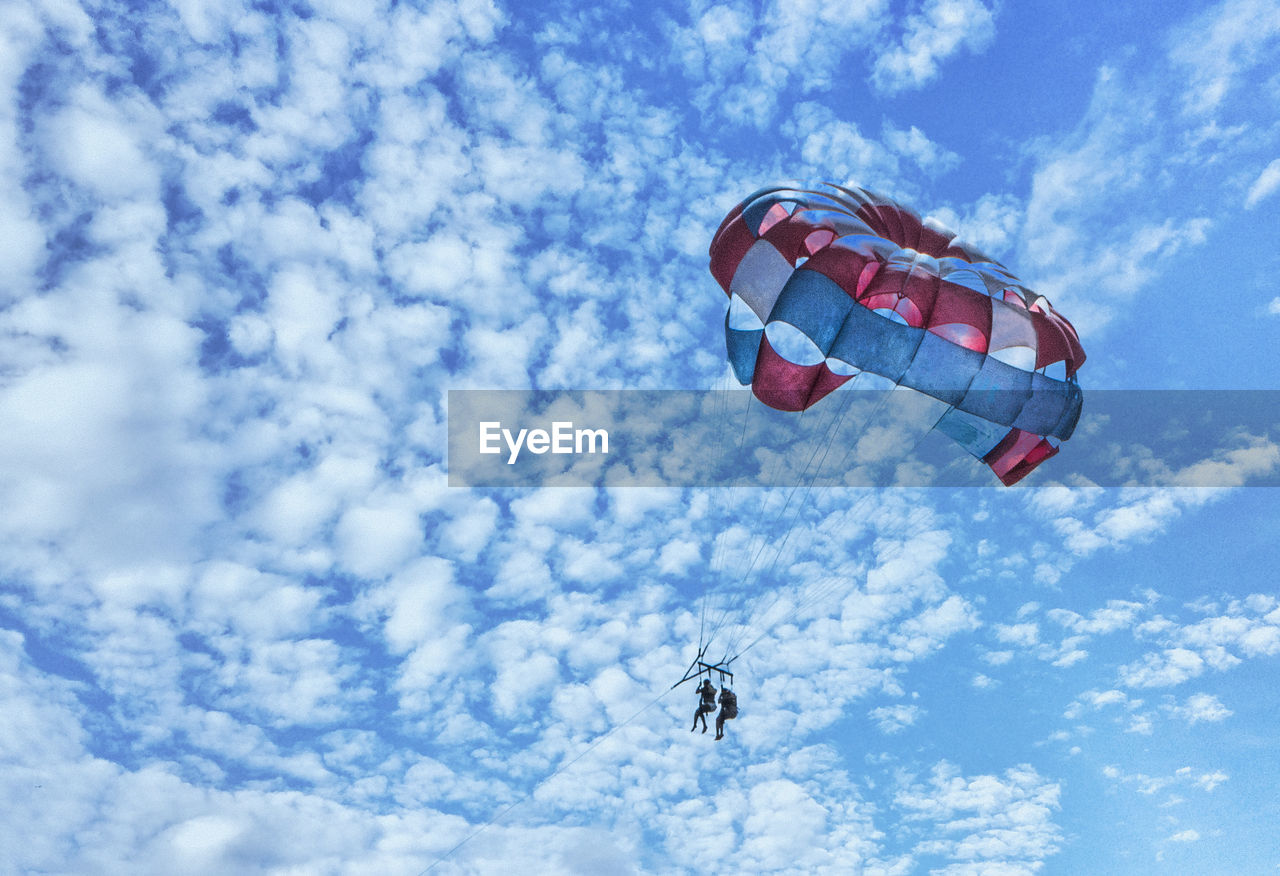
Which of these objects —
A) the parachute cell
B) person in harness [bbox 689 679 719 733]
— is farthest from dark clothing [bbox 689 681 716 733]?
the parachute cell

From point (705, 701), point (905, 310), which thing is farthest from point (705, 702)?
point (905, 310)

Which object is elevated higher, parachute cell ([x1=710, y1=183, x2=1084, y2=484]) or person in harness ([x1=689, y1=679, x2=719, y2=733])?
parachute cell ([x1=710, y1=183, x2=1084, y2=484])

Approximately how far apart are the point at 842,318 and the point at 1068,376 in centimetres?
400

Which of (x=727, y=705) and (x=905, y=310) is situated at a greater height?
(x=905, y=310)

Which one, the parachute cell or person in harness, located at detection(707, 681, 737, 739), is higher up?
the parachute cell

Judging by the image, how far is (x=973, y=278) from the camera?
14930mm

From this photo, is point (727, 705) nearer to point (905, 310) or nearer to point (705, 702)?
point (705, 702)

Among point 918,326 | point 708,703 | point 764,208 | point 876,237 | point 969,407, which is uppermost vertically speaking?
point 764,208

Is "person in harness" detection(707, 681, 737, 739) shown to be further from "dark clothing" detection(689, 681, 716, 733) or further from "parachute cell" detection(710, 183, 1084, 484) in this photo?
"parachute cell" detection(710, 183, 1084, 484)

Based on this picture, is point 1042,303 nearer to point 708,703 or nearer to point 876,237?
point 876,237

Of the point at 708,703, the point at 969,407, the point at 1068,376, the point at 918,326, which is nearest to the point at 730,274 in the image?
the point at 918,326

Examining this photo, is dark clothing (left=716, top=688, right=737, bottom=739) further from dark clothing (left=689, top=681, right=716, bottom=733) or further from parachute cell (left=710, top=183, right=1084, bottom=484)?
parachute cell (left=710, top=183, right=1084, bottom=484)

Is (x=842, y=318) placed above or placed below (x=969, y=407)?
above

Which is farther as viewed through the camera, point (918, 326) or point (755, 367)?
point (755, 367)
